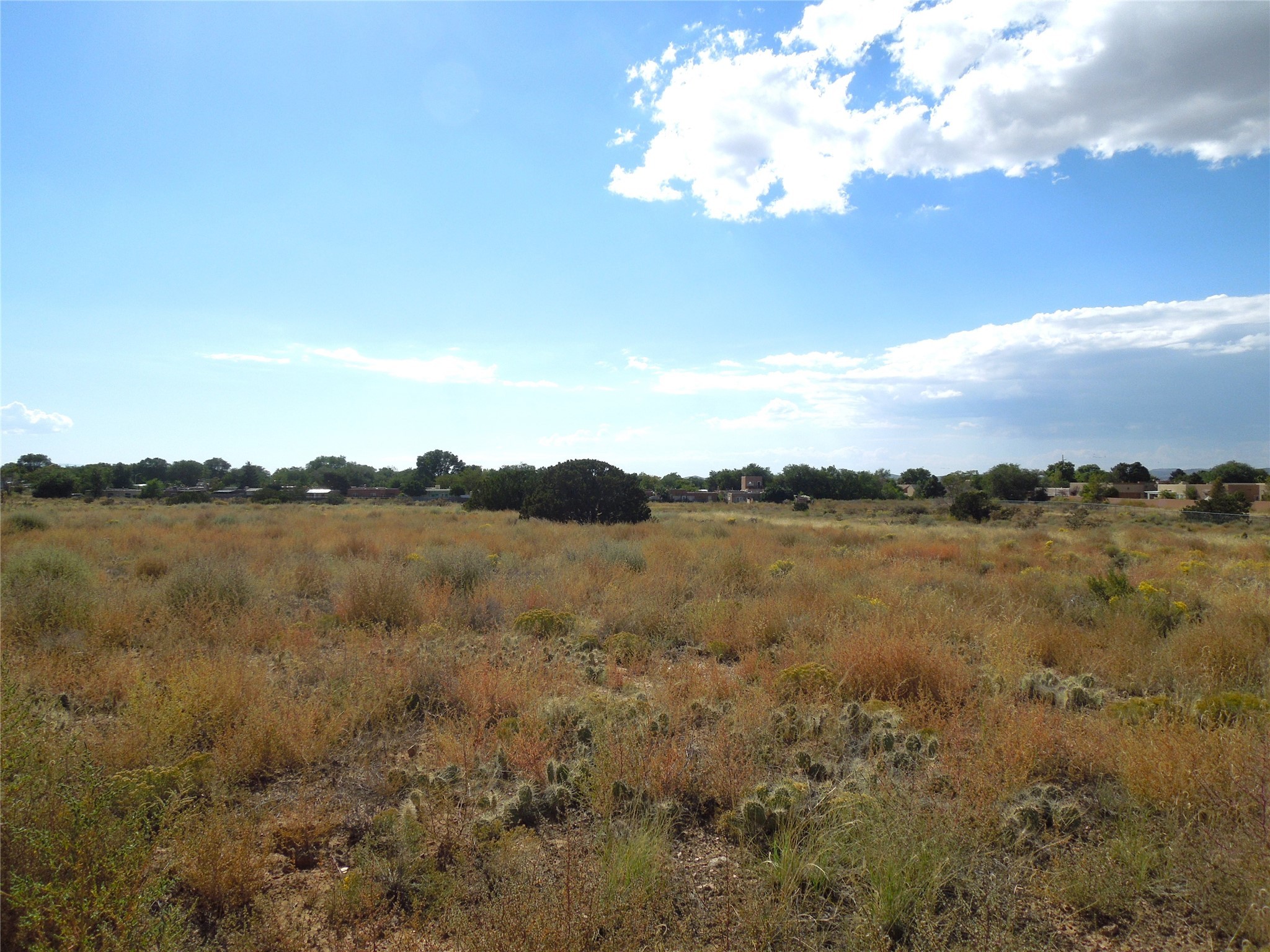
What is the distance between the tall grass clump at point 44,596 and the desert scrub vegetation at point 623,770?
0.05 metres

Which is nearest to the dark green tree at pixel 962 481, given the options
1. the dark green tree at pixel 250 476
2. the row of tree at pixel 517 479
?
the row of tree at pixel 517 479

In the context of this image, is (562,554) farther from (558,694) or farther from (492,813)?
(492,813)

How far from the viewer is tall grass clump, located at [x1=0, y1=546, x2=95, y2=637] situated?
7211 mm

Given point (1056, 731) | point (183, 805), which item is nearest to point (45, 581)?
point (183, 805)

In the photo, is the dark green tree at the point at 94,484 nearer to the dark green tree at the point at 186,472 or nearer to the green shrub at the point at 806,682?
the dark green tree at the point at 186,472

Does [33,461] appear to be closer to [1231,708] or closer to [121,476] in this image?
[121,476]

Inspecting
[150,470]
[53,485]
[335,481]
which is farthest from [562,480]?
[150,470]

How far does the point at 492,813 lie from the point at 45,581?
7777 millimetres

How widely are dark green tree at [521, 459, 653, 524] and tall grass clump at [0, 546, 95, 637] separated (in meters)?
16.2

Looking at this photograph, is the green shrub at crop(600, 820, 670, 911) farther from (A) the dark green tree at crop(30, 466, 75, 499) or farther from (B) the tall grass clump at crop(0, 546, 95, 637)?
(A) the dark green tree at crop(30, 466, 75, 499)

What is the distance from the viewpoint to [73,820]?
2912 millimetres

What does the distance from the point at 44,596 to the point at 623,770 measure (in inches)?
305

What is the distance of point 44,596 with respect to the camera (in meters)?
7.68

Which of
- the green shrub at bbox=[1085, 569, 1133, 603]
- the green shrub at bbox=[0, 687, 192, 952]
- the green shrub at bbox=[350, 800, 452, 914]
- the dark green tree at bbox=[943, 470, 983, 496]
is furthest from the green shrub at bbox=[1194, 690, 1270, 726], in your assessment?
the dark green tree at bbox=[943, 470, 983, 496]
